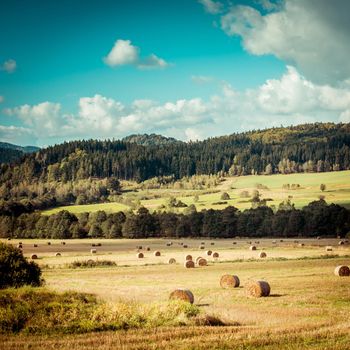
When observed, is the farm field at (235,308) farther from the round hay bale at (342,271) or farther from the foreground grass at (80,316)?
the foreground grass at (80,316)

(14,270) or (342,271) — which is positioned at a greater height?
(14,270)

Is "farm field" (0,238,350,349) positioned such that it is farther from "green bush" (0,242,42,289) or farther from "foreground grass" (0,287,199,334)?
"green bush" (0,242,42,289)

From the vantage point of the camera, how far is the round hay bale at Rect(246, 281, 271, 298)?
91.7ft

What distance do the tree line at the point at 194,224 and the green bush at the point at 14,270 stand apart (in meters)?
82.8

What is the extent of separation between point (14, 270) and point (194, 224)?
85.7 m

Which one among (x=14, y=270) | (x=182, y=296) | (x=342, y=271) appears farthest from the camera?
(x=342, y=271)

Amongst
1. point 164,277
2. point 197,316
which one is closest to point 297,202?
point 164,277

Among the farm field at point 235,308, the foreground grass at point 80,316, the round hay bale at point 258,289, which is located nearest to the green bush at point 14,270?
the farm field at point 235,308

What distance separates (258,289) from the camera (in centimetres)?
2798

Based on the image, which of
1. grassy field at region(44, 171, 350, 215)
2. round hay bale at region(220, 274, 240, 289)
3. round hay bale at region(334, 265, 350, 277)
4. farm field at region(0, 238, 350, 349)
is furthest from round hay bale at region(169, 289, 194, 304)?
grassy field at region(44, 171, 350, 215)

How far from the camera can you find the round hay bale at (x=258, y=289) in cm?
2794

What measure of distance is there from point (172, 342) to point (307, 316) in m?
8.58

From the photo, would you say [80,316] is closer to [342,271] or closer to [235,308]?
[235,308]

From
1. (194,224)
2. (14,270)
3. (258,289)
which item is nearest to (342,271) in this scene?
(258,289)
